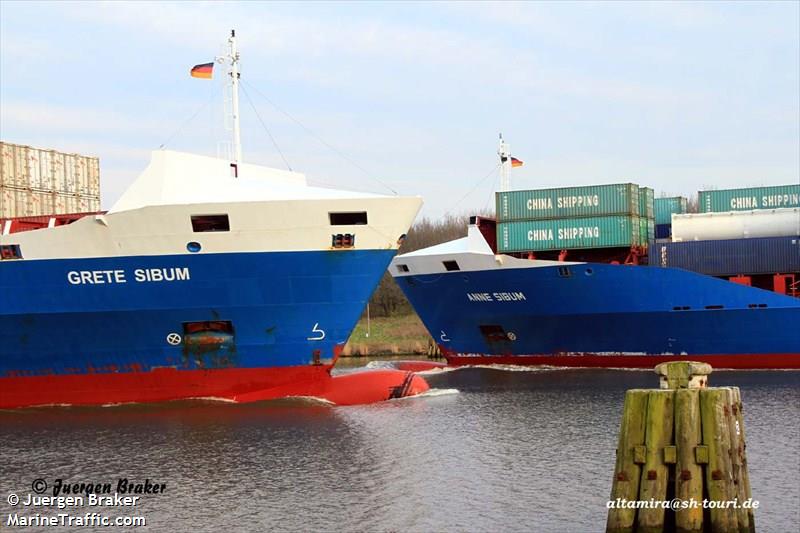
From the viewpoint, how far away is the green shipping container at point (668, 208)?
45.3 metres

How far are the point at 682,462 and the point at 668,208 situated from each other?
35.6 meters

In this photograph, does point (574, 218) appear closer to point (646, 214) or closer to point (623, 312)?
point (646, 214)

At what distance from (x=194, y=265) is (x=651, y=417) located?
16647mm

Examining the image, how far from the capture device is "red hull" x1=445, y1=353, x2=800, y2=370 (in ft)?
125

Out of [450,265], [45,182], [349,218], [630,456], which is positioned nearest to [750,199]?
[450,265]

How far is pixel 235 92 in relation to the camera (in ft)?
95.2

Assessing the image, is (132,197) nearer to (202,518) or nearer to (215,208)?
(215,208)

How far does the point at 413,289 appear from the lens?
4322 centimetres

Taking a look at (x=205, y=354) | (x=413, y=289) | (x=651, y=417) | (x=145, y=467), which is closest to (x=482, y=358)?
(x=413, y=289)

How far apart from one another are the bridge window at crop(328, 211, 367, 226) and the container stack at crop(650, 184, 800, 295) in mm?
16718

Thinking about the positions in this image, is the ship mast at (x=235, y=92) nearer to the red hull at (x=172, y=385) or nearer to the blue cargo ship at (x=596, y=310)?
the red hull at (x=172, y=385)

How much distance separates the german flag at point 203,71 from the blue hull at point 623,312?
15.3 m

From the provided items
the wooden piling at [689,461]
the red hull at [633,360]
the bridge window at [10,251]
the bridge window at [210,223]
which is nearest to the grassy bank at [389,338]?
the red hull at [633,360]

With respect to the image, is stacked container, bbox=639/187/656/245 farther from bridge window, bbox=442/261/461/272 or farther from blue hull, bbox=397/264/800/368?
bridge window, bbox=442/261/461/272
